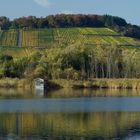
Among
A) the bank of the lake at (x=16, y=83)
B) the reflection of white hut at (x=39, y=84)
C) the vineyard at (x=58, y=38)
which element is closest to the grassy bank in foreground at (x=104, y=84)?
the reflection of white hut at (x=39, y=84)

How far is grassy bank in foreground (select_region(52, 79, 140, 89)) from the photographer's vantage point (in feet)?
399

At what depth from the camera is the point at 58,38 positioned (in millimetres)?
183000

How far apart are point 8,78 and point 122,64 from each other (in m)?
30.6

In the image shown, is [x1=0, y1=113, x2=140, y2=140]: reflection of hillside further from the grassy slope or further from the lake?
the grassy slope

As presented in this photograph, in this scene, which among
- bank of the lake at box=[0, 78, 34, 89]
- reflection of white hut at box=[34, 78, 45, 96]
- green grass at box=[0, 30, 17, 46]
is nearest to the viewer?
reflection of white hut at box=[34, 78, 45, 96]

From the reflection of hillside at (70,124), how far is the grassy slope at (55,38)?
103180 mm

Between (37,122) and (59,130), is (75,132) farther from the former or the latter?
(37,122)

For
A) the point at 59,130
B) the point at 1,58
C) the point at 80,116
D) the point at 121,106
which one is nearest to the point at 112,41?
the point at 1,58

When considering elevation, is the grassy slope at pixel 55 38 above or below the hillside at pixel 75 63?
above

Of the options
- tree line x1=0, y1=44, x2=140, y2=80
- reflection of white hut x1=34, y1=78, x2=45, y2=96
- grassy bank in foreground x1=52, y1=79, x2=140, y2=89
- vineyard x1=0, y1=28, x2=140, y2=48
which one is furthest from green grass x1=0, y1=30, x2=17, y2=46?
grassy bank in foreground x1=52, y1=79, x2=140, y2=89

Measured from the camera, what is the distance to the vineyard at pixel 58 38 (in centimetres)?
17525

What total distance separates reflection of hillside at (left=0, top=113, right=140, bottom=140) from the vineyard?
361 feet

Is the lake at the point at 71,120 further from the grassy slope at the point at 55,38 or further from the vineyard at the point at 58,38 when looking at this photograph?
the vineyard at the point at 58,38

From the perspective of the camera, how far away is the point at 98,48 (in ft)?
477
